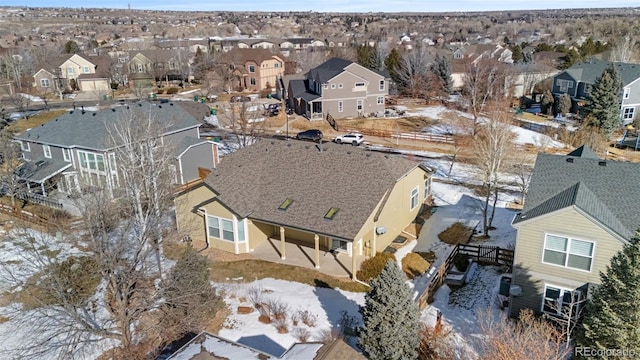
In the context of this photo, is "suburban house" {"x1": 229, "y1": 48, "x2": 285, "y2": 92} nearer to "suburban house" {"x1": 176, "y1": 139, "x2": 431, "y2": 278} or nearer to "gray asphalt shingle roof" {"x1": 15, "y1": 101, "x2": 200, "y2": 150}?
"gray asphalt shingle roof" {"x1": 15, "y1": 101, "x2": 200, "y2": 150}

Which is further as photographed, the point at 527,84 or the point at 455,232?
the point at 527,84

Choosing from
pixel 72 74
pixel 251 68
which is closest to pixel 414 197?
pixel 251 68

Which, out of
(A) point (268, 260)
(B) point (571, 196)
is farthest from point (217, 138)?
(B) point (571, 196)

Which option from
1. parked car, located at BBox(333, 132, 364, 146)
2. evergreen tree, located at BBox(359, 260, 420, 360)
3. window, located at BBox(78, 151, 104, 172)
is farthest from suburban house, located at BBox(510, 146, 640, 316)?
parked car, located at BBox(333, 132, 364, 146)

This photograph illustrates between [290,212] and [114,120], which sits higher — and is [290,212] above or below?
below

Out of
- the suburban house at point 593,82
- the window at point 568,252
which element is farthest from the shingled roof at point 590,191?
the suburban house at point 593,82

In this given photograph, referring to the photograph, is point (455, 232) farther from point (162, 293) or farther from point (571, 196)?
point (162, 293)
